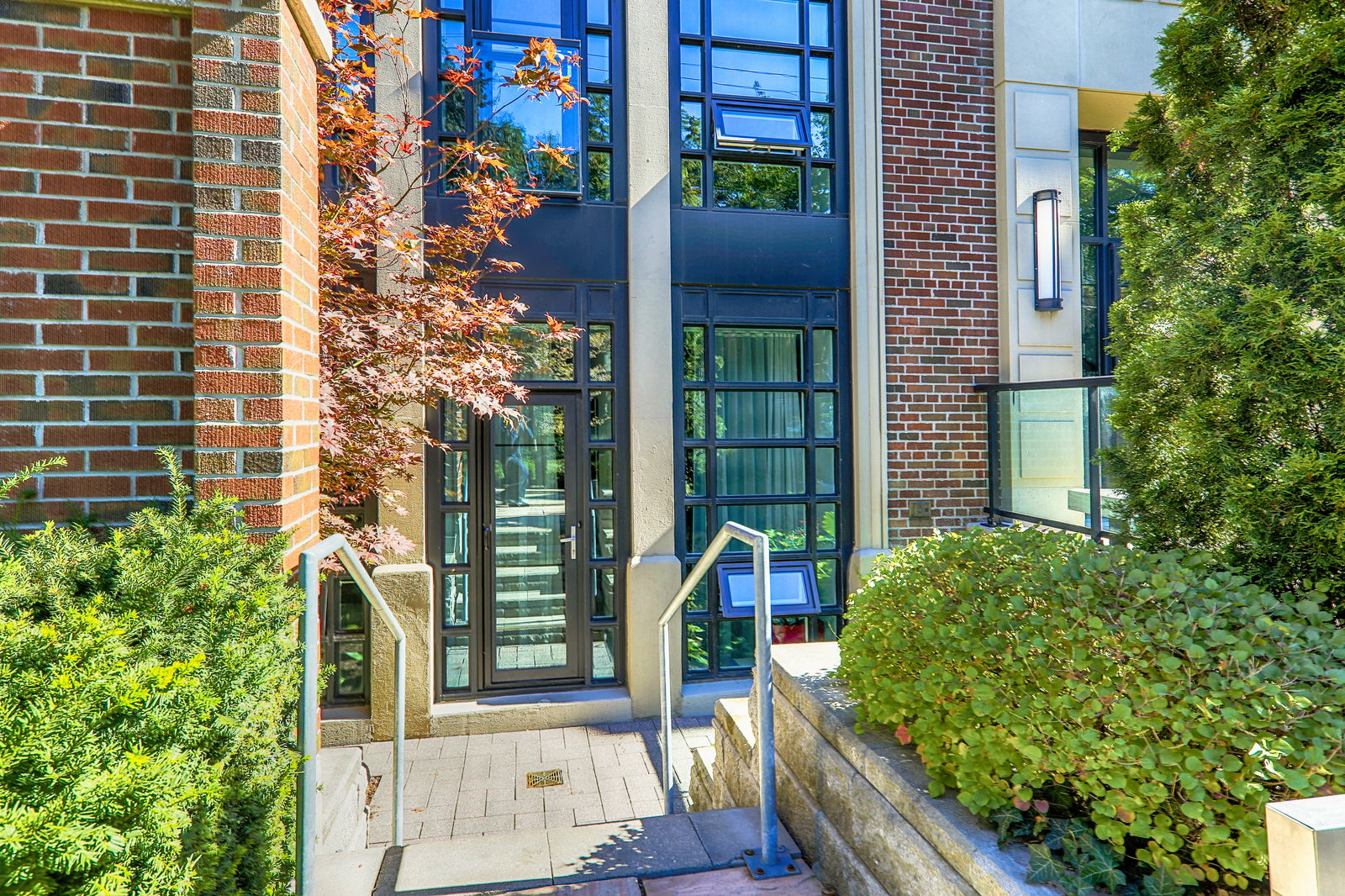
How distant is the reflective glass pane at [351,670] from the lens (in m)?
5.00

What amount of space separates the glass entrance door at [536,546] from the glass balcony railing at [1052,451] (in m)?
3.15

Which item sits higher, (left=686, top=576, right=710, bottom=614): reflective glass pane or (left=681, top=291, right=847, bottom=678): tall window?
(left=681, top=291, right=847, bottom=678): tall window

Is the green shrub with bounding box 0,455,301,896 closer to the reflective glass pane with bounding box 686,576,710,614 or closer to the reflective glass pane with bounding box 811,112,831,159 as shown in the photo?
the reflective glass pane with bounding box 686,576,710,614

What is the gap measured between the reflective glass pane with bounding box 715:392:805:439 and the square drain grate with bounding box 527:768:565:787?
8.30ft

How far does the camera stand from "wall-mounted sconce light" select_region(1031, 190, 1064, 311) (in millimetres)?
5543

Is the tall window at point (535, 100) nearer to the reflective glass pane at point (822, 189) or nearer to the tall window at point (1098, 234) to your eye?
the reflective glass pane at point (822, 189)

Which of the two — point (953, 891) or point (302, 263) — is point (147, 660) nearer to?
point (302, 263)

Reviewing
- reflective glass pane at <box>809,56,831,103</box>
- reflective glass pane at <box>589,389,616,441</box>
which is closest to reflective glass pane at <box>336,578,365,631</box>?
reflective glass pane at <box>589,389,616,441</box>

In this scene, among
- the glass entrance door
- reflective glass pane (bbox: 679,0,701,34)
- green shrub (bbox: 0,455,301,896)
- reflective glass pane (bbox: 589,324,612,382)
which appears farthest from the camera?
reflective glass pane (bbox: 679,0,701,34)

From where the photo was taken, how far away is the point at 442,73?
16.4ft

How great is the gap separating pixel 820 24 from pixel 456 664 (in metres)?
5.37

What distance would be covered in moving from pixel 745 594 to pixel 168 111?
439cm

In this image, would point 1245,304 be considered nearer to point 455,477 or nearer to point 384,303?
point 384,303

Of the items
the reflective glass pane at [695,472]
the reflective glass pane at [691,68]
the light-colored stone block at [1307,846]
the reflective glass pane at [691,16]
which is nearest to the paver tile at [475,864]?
the light-colored stone block at [1307,846]
